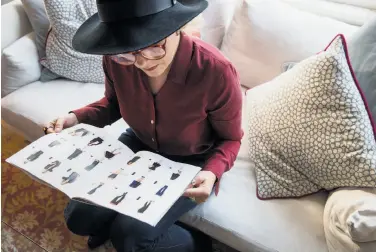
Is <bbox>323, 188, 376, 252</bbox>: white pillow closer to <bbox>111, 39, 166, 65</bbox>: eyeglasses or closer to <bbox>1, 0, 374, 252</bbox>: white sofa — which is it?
<bbox>1, 0, 374, 252</bbox>: white sofa

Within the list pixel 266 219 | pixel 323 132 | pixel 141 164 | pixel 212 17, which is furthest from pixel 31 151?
pixel 212 17

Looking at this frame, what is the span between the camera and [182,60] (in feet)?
3.32

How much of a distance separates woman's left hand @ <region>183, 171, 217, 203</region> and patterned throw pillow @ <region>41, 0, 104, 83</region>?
826 millimetres

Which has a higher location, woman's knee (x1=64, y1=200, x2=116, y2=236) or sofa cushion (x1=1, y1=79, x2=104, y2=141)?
sofa cushion (x1=1, y1=79, x2=104, y2=141)

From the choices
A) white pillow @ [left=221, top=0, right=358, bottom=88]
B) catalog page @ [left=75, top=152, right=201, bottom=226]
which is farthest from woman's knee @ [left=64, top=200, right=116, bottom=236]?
white pillow @ [left=221, top=0, right=358, bottom=88]

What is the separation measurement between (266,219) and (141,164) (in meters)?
0.39

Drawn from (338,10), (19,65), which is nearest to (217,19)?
(338,10)

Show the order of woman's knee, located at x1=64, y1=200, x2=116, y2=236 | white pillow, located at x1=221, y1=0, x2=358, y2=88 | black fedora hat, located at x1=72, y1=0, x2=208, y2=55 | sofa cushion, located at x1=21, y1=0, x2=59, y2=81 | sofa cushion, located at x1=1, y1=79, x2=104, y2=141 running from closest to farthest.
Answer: black fedora hat, located at x1=72, y1=0, x2=208, y2=55, woman's knee, located at x1=64, y1=200, x2=116, y2=236, white pillow, located at x1=221, y1=0, x2=358, y2=88, sofa cushion, located at x1=1, y1=79, x2=104, y2=141, sofa cushion, located at x1=21, y1=0, x2=59, y2=81

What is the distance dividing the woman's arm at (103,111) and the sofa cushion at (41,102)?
12.3 inches

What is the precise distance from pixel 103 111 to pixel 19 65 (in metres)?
0.59

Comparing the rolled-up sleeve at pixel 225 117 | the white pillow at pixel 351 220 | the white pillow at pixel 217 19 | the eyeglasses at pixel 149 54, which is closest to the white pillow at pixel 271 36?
the white pillow at pixel 217 19

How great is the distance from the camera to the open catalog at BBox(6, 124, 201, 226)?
3.10 feet

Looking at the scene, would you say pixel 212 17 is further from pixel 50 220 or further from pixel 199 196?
pixel 50 220

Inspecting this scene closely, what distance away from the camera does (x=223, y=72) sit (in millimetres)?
1023
